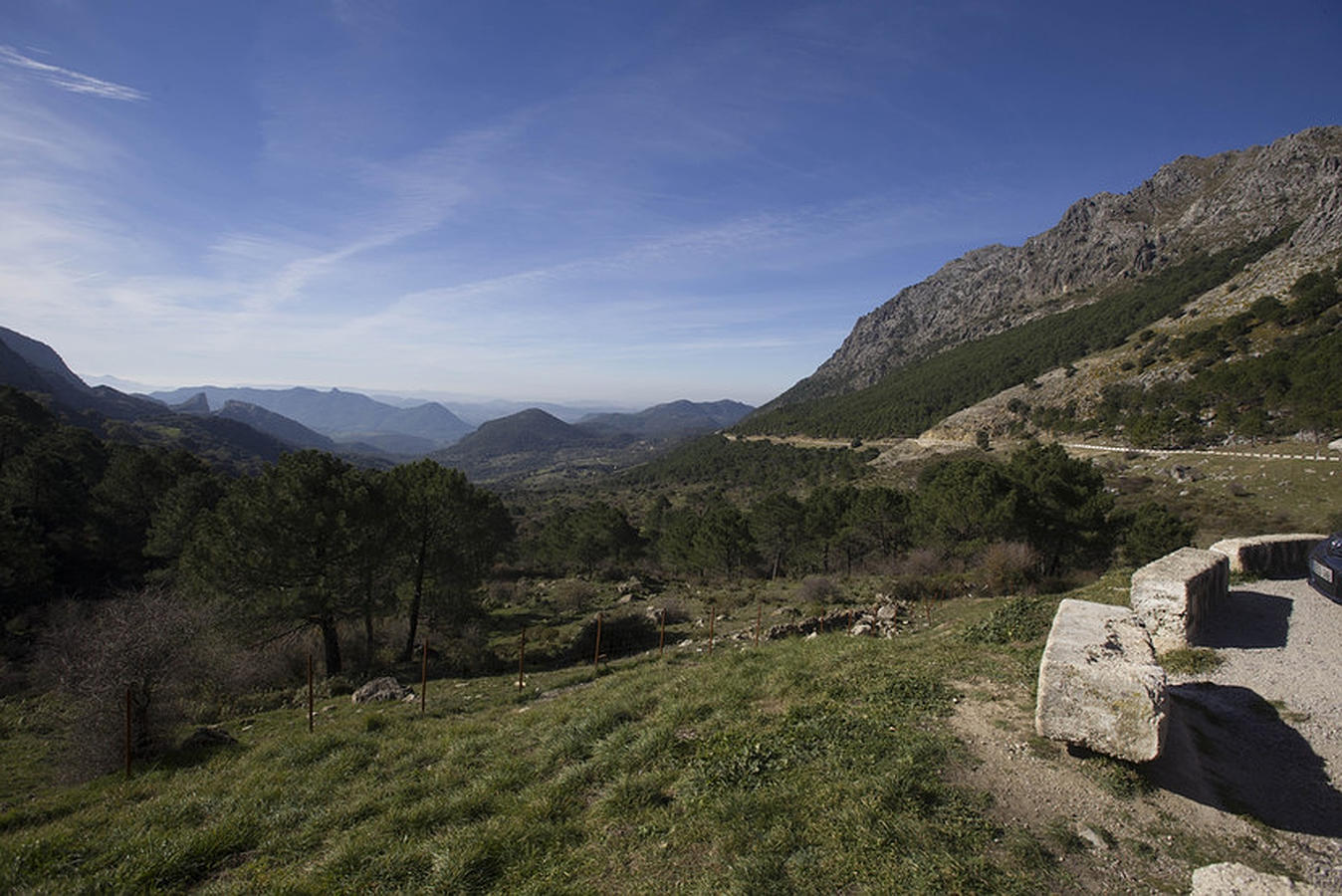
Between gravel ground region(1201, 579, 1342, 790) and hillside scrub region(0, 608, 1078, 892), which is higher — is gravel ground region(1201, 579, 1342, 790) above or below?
above

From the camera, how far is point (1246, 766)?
5996 mm

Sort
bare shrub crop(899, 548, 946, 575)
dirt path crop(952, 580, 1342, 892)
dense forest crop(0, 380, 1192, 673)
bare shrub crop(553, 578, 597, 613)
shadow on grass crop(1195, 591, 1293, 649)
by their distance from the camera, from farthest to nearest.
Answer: bare shrub crop(553, 578, 597, 613), bare shrub crop(899, 548, 946, 575), dense forest crop(0, 380, 1192, 673), shadow on grass crop(1195, 591, 1293, 649), dirt path crop(952, 580, 1342, 892)

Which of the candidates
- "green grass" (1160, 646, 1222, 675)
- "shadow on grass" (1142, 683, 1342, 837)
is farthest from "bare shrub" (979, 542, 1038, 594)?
"shadow on grass" (1142, 683, 1342, 837)

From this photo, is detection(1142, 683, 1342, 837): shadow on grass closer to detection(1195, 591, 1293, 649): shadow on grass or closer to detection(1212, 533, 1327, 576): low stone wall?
detection(1195, 591, 1293, 649): shadow on grass

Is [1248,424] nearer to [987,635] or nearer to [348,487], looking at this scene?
[987,635]

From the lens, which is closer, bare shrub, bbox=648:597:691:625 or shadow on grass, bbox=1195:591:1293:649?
shadow on grass, bbox=1195:591:1293:649

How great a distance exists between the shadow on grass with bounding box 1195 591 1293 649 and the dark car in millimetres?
592

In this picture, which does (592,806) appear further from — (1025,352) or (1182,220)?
(1182,220)

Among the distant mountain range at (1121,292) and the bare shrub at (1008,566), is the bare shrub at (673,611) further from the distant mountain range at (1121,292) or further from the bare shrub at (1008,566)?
the distant mountain range at (1121,292)

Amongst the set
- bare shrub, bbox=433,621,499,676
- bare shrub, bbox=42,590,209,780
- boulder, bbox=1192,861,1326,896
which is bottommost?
bare shrub, bbox=433,621,499,676

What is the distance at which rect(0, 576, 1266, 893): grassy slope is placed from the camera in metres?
4.62

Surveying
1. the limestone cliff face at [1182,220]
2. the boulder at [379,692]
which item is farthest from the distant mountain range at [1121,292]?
the boulder at [379,692]

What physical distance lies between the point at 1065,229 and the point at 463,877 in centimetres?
25288

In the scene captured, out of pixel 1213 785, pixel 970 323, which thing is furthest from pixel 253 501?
pixel 970 323
